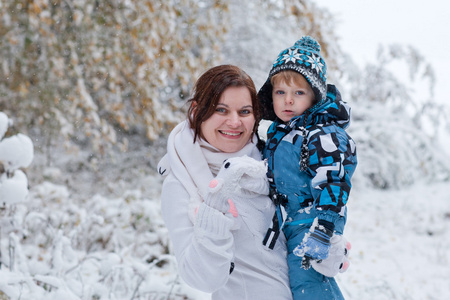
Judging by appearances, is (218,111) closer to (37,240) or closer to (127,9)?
(37,240)

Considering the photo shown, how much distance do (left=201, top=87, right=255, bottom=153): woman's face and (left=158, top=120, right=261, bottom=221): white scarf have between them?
0.13 feet

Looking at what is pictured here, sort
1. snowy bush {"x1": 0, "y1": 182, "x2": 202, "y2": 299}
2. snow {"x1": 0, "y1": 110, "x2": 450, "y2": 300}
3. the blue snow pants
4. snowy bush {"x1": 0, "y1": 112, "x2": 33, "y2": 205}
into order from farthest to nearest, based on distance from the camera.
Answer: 1. snow {"x1": 0, "y1": 110, "x2": 450, "y2": 300}
2. snowy bush {"x1": 0, "y1": 182, "x2": 202, "y2": 299}
3. snowy bush {"x1": 0, "y1": 112, "x2": 33, "y2": 205}
4. the blue snow pants

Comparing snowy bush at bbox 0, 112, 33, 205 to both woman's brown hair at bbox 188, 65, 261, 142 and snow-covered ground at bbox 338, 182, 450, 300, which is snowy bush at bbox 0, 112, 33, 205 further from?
snow-covered ground at bbox 338, 182, 450, 300

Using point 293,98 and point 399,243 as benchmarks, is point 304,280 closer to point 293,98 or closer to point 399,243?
point 293,98

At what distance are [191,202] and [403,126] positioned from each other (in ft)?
23.4

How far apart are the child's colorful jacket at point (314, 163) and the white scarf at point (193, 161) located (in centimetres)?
19

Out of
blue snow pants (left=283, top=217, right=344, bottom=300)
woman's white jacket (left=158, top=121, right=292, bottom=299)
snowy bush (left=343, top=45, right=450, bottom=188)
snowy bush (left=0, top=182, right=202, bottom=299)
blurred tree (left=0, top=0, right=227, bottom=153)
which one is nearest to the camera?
woman's white jacket (left=158, top=121, right=292, bottom=299)

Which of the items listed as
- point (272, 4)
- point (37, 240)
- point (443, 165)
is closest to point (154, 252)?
point (37, 240)

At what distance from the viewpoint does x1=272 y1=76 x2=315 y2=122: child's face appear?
74.4 inches

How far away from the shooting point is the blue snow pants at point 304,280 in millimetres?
1694

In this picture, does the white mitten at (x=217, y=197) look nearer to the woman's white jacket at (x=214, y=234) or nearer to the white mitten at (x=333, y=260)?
the woman's white jacket at (x=214, y=234)

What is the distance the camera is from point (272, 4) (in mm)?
7195

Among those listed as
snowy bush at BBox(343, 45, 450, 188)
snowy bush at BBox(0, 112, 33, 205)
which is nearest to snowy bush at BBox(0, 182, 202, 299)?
snowy bush at BBox(0, 112, 33, 205)

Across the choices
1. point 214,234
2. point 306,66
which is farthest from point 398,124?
point 214,234
